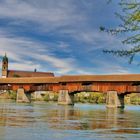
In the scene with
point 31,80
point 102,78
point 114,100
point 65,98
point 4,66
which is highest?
point 4,66

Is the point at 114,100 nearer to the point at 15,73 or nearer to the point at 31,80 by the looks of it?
the point at 31,80

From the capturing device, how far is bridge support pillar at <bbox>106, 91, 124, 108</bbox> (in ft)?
166

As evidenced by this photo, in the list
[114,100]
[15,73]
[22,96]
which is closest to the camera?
[114,100]

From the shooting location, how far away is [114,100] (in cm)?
5169

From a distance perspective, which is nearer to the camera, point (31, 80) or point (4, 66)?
point (31, 80)

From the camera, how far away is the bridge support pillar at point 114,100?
50656 millimetres

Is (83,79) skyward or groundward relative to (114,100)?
skyward

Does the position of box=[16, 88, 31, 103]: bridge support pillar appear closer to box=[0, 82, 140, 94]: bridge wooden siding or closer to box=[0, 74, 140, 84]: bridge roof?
box=[0, 82, 140, 94]: bridge wooden siding

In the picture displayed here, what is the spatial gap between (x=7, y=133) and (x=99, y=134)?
3.27 meters

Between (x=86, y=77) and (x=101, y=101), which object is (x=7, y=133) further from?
(x=101, y=101)

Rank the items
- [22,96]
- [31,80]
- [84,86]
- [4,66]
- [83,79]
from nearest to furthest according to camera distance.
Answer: [83,79] < [84,86] < [22,96] < [31,80] < [4,66]

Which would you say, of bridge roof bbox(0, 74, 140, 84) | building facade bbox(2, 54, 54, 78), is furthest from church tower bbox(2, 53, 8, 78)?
bridge roof bbox(0, 74, 140, 84)

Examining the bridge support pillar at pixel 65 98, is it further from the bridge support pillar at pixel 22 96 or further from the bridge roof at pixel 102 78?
the bridge support pillar at pixel 22 96

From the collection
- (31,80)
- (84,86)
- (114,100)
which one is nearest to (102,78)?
(84,86)
